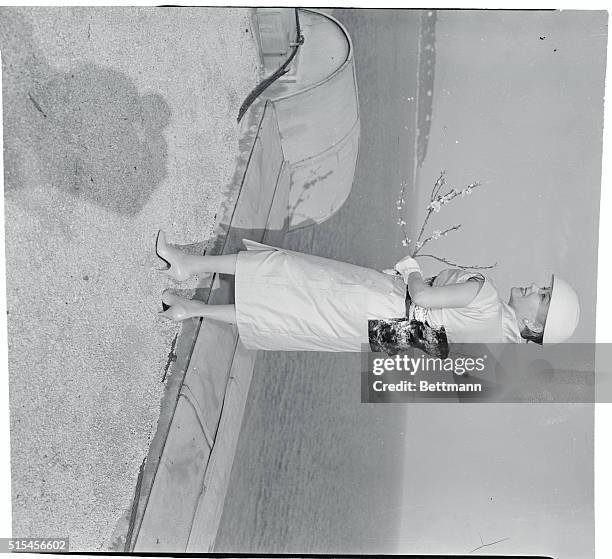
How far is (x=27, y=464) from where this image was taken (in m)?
1.35

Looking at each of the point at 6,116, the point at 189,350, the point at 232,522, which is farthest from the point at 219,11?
the point at 232,522

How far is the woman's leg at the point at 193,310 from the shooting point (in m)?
1.37

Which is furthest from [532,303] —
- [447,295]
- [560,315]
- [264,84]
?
[264,84]

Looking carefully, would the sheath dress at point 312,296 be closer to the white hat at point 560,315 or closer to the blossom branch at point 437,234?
the blossom branch at point 437,234

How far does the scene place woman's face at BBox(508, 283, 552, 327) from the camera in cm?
124

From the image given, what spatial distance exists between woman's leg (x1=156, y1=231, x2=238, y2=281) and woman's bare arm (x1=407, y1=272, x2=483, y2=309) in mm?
433

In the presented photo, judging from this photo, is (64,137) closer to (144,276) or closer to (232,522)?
(144,276)

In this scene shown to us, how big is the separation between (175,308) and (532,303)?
825mm

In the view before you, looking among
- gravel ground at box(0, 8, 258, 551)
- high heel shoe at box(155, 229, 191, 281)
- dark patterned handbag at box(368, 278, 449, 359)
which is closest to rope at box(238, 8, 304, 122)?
gravel ground at box(0, 8, 258, 551)

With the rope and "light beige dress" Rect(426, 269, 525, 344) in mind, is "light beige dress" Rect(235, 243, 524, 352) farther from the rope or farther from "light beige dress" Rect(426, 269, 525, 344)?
the rope

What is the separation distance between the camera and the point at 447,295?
3.89ft

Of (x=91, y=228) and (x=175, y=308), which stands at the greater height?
(x=91, y=228)

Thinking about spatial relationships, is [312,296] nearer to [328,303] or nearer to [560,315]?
[328,303]

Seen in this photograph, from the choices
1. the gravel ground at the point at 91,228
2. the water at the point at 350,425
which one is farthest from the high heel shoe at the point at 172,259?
the water at the point at 350,425
